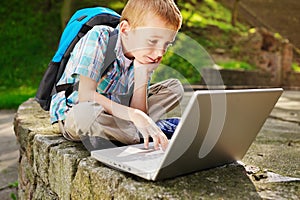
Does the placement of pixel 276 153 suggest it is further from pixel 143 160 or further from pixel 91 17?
pixel 91 17

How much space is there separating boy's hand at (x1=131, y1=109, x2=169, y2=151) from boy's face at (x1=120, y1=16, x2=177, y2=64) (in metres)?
0.20

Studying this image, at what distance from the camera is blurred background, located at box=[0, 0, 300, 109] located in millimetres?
7078

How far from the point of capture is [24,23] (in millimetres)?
8000

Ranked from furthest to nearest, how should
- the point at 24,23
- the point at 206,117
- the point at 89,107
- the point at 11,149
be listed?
the point at 24,23 < the point at 11,149 < the point at 89,107 < the point at 206,117

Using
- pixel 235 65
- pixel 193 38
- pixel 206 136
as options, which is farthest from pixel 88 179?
pixel 193 38

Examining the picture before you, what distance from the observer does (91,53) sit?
1.34 m

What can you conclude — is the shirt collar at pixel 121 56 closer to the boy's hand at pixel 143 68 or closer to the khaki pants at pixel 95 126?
the boy's hand at pixel 143 68

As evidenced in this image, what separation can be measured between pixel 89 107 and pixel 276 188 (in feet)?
1.92

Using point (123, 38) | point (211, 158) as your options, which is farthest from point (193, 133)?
point (123, 38)

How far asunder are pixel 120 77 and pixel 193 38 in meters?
7.14

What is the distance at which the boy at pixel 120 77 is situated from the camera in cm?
129

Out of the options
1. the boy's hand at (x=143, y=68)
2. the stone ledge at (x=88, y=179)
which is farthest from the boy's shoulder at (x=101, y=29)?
the stone ledge at (x=88, y=179)

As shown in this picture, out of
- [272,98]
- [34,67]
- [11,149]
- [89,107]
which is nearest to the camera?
[272,98]

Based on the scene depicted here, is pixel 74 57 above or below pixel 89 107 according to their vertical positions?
above
